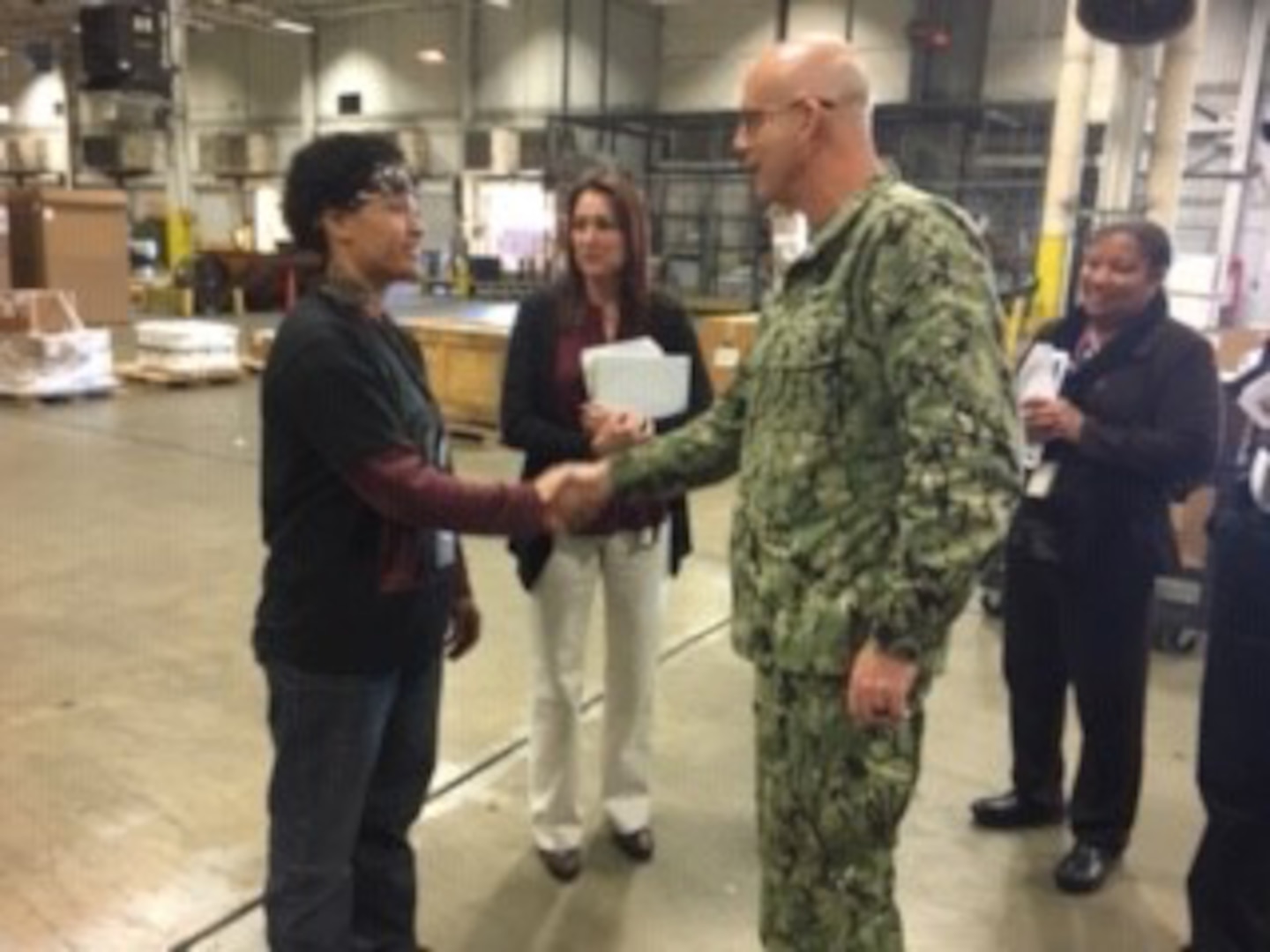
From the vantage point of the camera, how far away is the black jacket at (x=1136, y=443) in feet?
7.17

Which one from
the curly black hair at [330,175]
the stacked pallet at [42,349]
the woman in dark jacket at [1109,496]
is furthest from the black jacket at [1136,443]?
the stacked pallet at [42,349]

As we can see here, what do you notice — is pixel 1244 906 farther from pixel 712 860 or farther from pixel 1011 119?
→ pixel 1011 119

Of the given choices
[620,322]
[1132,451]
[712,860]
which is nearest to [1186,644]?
[1132,451]

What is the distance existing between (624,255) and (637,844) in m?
1.31

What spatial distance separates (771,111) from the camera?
4.39 ft

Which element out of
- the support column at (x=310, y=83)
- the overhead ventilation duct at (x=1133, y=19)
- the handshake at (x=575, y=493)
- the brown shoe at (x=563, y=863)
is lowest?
the brown shoe at (x=563, y=863)

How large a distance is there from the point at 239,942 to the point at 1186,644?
10.7 feet

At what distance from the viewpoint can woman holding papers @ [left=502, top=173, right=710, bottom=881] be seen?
7.14ft

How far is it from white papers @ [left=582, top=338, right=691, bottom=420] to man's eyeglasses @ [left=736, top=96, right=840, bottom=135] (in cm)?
79

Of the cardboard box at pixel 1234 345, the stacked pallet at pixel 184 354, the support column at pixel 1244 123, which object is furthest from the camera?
the support column at pixel 1244 123

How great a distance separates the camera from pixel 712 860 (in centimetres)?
242

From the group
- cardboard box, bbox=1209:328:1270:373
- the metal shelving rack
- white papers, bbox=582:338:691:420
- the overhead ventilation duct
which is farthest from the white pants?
the metal shelving rack

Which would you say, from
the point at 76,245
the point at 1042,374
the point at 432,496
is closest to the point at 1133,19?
the point at 1042,374

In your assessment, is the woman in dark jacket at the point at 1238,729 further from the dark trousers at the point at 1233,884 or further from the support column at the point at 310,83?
the support column at the point at 310,83
